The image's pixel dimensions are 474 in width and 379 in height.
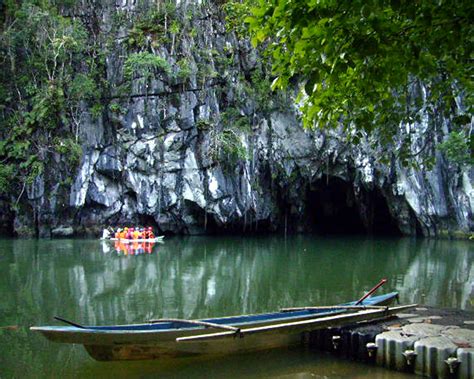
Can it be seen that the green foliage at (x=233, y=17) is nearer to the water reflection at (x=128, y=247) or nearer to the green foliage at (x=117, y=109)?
the green foliage at (x=117, y=109)

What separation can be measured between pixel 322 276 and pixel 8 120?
16855 mm

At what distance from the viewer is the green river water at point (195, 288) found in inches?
216

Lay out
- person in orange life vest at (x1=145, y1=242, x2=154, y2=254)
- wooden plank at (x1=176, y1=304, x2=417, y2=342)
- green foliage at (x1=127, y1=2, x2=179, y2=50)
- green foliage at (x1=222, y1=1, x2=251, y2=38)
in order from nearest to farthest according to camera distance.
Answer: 1. wooden plank at (x1=176, y1=304, x2=417, y2=342)
2. person in orange life vest at (x1=145, y1=242, x2=154, y2=254)
3. green foliage at (x1=222, y1=1, x2=251, y2=38)
4. green foliage at (x1=127, y1=2, x2=179, y2=50)

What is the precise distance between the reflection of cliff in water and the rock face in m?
3.84

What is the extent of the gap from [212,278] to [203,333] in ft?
20.4

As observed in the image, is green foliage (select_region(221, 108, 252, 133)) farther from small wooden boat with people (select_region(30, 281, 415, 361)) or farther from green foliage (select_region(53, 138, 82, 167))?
small wooden boat with people (select_region(30, 281, 415, 361))

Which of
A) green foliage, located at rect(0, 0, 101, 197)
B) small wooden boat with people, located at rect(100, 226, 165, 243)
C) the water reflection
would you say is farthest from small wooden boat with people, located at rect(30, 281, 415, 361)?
green foliage, located at rect(0, 0, 101, 197)

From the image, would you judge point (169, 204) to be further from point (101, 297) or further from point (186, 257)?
point (101, 297)

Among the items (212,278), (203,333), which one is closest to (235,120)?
(212,278)

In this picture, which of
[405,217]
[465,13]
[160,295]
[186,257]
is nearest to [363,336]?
[465,13]

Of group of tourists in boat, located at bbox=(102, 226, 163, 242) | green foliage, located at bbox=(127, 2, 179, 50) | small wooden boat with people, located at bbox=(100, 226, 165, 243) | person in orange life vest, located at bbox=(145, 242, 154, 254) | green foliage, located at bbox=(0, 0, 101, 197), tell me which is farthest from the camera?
green foliage, located at bbox=(127, 2, 179, 50)

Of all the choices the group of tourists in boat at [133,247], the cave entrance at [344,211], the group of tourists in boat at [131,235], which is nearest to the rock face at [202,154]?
the cave entrance at [344,211]

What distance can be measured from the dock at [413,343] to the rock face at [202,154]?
53.2 ft

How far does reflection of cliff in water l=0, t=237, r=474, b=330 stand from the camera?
8500mm
